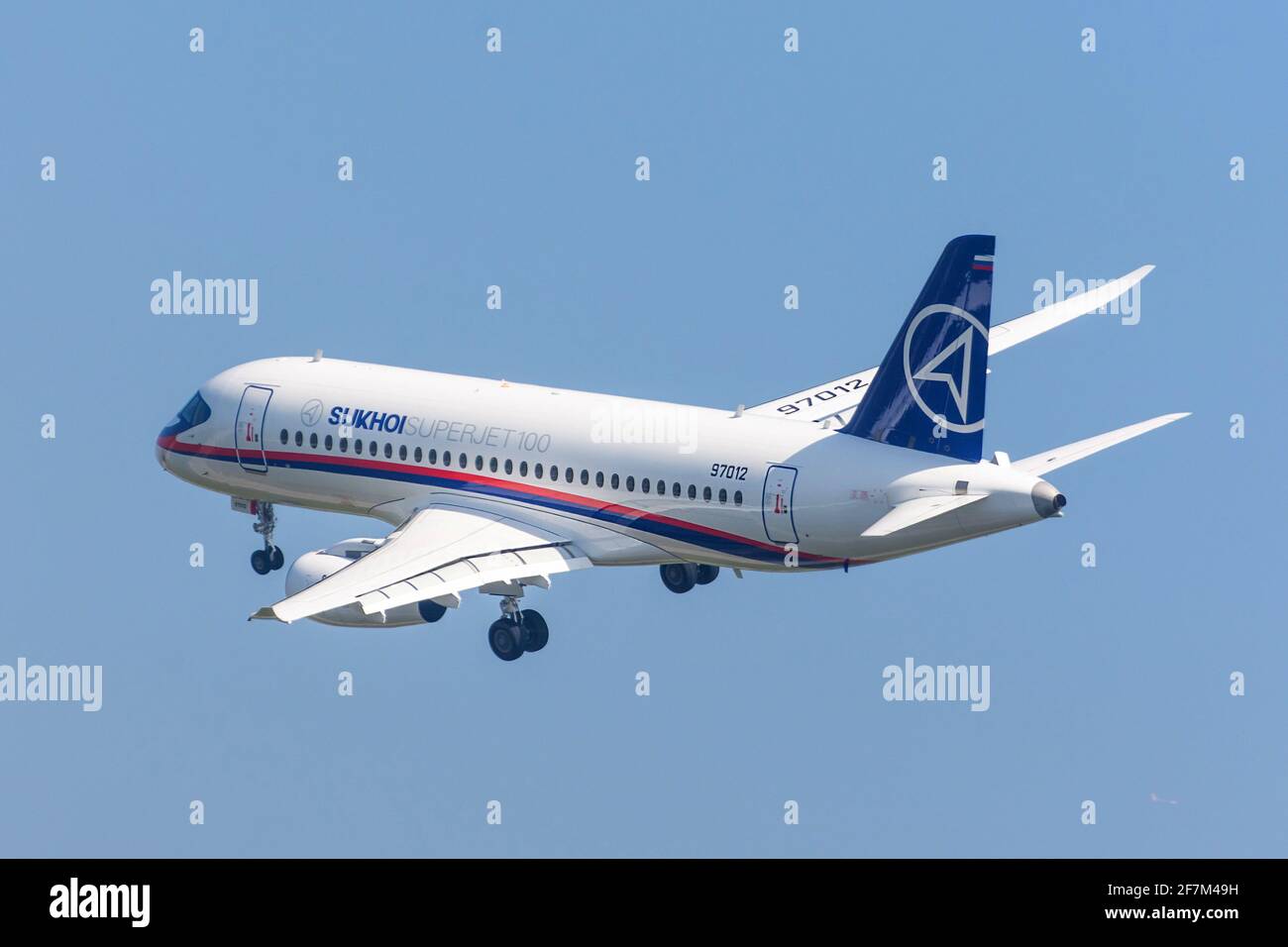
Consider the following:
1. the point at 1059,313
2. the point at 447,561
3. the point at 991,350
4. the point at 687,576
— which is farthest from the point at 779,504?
Result: the point at 1059,313

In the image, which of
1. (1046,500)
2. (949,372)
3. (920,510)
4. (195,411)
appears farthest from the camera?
(195,411)

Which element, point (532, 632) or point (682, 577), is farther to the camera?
point (682, 577)

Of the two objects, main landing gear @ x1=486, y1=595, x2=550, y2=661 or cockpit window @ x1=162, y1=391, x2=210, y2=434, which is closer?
main landing gear @ x1=486, y1=595, x2=550, y2=661

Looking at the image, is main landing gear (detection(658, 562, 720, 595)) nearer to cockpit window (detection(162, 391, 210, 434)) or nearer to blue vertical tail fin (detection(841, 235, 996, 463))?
blue vertical tail fin (detection(841, 235, 996, 463))

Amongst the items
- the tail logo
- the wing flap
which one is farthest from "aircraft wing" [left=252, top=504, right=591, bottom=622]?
the tail logo

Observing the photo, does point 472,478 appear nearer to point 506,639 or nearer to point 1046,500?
point 506,639

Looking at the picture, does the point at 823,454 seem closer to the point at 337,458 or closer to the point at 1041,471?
the point at 1041,471

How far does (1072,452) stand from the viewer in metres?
64.6

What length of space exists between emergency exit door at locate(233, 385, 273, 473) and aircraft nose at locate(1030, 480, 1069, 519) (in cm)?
2445

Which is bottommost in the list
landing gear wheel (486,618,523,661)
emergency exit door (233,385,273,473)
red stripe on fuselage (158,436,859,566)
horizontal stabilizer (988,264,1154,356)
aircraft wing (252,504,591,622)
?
landing gear wheel (486,618,523,661)

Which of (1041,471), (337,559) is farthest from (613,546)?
(1041,471)

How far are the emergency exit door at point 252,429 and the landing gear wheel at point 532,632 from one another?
1013cm

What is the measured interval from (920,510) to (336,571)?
16.5 meters

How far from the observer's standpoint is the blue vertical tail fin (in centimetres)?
6322
